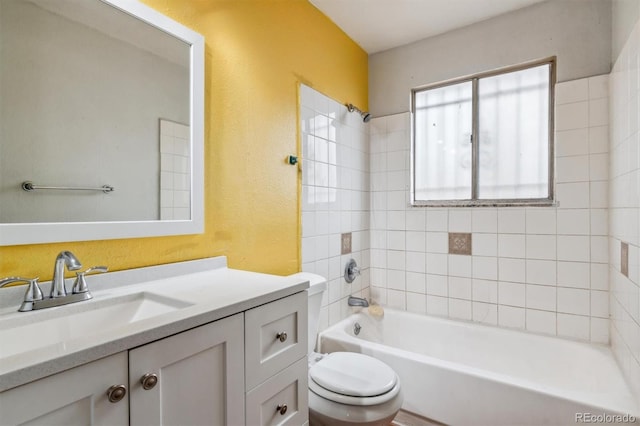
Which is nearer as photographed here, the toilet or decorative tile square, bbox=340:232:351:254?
the toilet

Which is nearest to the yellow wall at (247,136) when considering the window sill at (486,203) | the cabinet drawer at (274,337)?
the cabinet drawer at (274,337)

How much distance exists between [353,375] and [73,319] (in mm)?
1093

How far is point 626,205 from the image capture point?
1.49 metres

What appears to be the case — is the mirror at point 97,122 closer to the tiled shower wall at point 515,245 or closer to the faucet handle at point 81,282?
the faucet handle at point 81,282

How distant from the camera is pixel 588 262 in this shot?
1.92 m

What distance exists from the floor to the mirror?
148 centimetres

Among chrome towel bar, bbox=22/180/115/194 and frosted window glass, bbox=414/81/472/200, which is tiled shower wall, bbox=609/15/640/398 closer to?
frosted window glass, bbox=414/81/472/200

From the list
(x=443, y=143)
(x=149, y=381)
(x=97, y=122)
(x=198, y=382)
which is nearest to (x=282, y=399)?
(x=198, y=382)

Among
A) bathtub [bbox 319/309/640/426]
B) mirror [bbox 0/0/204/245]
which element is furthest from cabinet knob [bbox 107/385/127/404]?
bathtub [bbox 319/309/640/426]

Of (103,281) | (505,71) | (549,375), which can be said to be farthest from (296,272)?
(505,71)

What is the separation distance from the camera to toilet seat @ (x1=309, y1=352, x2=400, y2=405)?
1.34 meters

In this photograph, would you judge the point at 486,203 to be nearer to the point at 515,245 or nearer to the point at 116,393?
the point at 515,245

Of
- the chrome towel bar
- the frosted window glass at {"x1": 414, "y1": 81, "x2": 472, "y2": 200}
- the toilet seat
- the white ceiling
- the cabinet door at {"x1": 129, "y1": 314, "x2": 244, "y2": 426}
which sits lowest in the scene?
the toilet seat

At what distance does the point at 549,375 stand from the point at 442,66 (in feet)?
6.89
